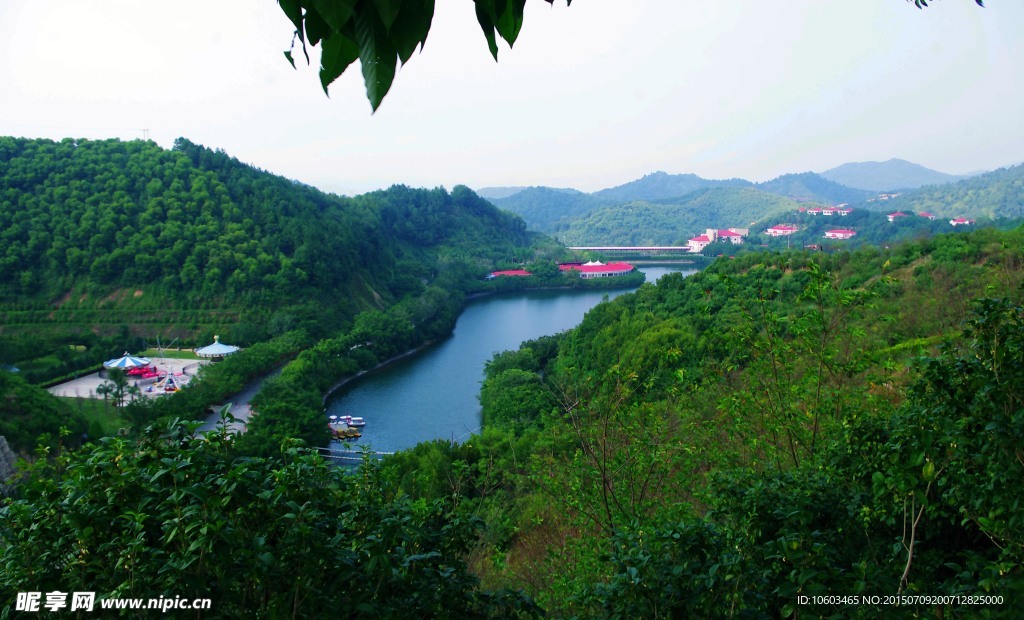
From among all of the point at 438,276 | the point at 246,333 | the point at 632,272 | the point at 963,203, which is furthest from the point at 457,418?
the point at 963,203

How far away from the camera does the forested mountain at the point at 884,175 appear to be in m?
96.4

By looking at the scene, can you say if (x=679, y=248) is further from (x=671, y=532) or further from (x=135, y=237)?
(x=671, y=532)

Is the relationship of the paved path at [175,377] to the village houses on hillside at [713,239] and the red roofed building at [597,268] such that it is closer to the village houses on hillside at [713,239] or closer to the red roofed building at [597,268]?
the red roofed building at [597,268]

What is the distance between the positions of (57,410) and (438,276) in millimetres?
18727

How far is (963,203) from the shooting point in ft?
135

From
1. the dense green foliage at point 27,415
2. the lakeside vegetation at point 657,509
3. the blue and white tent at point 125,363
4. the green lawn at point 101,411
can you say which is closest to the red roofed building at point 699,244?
the blue and white tent at point 125,363

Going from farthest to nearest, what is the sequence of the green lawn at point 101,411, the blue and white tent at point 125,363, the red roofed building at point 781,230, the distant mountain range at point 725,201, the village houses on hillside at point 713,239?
the distant mountain range at point 725,201, the village houses on hillside at point 713,239, the red roofed building at point 781,230, the blue and white tent at point 125,363, the green lawn at point 101,411

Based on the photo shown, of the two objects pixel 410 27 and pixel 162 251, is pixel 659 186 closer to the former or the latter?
pixel 162 251

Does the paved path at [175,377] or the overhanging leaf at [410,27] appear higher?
the overhanging leaf at [410,27]

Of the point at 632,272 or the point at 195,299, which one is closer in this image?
the point at 195,299

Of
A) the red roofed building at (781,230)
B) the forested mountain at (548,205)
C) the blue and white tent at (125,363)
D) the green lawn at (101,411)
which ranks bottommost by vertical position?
the green lawn at (101,411)

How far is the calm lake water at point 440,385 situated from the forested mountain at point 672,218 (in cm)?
2932

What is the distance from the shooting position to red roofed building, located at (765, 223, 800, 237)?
38.5 meters

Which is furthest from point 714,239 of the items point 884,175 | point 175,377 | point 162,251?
point 884,175
